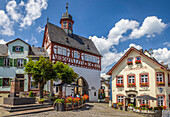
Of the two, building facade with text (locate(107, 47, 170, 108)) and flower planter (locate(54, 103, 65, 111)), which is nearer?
flower planter (locate(54, 103, 65, 111))

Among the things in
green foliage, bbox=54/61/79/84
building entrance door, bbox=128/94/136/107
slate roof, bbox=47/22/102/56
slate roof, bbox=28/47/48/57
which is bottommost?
building entrance door, bbox=128/94/136/107

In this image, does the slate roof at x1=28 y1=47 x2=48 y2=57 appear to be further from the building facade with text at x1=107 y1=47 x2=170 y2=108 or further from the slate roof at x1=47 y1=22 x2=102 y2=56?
the building facade with text at x1=107 y1=47 x2=170 y2=108

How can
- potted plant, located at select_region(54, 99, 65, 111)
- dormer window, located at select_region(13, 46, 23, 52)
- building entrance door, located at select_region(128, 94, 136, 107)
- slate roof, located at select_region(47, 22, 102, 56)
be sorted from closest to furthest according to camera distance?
potted plant, located at select_region(54, 99, 65, 111) < building entrance door, located at select_region(128, 94, 136, 107) < dormer window, located at select_region(13, 46, 23, 52) < slate roof, located at select_region(47, 22, 102, 56)

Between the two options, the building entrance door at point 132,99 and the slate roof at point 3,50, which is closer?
the building entrance door at point 132,99

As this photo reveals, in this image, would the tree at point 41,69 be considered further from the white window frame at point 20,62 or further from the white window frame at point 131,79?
the white window frame at point 131,79

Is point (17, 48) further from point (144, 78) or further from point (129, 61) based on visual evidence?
point (144, 78)

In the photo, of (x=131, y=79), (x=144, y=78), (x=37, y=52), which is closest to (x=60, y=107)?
(x=131, y=79)

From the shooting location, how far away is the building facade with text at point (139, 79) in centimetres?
2094

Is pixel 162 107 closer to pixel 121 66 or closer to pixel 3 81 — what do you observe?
pixel 121 66

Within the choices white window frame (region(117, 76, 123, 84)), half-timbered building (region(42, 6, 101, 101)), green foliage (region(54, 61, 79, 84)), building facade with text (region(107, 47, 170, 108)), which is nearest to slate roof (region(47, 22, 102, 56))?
half-timbered building (region(42, 6, 101, 101))

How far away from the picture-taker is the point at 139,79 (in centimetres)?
2248

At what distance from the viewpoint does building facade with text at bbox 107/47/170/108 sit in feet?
68.7

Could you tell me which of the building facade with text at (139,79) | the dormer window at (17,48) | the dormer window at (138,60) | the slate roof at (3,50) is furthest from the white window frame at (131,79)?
the slate roof at (3,50)

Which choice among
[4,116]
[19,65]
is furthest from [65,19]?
[4,116]
